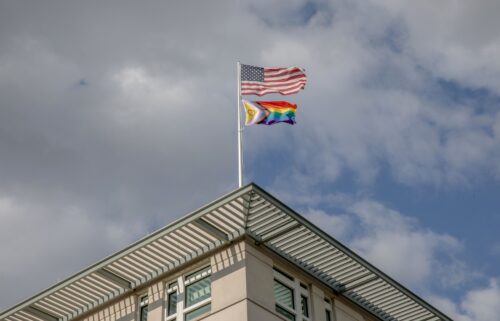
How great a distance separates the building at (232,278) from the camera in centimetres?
2380

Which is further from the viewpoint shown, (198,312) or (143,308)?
(143,308)

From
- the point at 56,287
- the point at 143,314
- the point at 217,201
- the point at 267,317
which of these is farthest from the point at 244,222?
the point at 56,287

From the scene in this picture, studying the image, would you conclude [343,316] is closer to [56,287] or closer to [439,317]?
[439,317]

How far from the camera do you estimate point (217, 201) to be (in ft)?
76.7

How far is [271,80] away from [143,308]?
8423mm

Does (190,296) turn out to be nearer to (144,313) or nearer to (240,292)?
(144,313)

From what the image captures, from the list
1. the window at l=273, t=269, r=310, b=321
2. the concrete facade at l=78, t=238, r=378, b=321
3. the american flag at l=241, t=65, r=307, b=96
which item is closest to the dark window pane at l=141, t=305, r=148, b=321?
the concrete facade at l=78, t=238, r=378, b=321

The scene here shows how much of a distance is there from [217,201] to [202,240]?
201 cm

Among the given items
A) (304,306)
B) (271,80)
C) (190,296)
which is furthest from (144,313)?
(271,80)

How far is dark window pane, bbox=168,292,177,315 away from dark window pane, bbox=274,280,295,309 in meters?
3.11

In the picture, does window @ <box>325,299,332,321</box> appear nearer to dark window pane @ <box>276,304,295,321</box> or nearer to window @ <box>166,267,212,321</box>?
dark window pane @ <box>276,304,295,321</box>

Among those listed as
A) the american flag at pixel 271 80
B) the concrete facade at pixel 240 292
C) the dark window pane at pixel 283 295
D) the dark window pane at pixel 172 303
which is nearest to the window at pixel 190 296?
the dark window pane at pixel 172 303

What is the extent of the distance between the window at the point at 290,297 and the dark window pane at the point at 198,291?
200 centimetres

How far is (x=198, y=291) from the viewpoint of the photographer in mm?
24938
